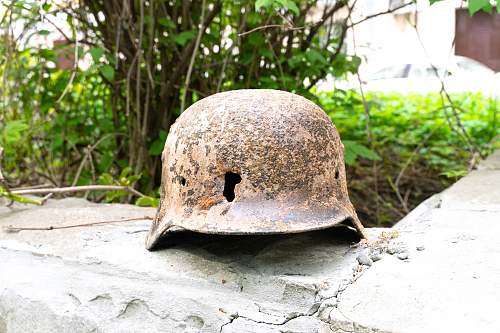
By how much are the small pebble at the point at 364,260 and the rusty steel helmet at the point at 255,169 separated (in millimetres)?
136

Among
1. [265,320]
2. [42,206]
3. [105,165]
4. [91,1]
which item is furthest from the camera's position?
[105,165]

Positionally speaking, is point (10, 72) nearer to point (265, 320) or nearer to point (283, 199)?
point (283, 199)

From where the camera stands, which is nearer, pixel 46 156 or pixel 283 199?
pixel 283 199

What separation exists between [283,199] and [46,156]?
324cm

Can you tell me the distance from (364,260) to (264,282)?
32cm

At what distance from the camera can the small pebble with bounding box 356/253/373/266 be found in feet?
6.86

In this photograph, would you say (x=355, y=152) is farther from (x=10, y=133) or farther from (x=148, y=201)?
(x=10, y=133)

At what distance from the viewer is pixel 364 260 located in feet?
6.92

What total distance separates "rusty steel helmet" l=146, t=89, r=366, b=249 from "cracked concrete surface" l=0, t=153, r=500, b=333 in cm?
16

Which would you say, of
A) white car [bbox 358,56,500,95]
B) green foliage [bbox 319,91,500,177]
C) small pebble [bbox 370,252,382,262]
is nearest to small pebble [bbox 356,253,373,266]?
small pebble [bbox 370,252,382,262]

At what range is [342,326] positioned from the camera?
1712 millimetres

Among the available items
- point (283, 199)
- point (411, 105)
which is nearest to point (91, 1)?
point (283, 199)

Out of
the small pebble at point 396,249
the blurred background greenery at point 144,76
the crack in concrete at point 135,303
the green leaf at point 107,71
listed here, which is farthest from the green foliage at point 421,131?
the crack in concrete at point 135,303

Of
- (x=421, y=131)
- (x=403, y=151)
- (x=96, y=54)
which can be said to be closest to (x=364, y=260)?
(x=96, y=54)
